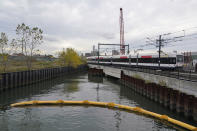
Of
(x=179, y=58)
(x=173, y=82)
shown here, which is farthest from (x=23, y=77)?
(x=179, y=58)

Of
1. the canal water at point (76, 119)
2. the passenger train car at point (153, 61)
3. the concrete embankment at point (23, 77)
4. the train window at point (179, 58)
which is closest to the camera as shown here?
the canal water at point (76, 119)

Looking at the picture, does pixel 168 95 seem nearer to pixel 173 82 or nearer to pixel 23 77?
pixel 173 82

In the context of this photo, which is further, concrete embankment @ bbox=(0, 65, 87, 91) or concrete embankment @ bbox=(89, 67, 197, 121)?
concrete embankment @ bbox=(0, 65, 87, 91)

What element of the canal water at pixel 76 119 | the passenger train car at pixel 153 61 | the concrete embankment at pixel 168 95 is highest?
the passenger train car at pixel 153 61

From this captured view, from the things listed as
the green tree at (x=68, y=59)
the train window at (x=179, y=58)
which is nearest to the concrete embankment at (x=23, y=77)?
the green tree at (x=68, y=59)

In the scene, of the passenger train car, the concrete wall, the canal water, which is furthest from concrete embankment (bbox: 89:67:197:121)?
the passenger train car

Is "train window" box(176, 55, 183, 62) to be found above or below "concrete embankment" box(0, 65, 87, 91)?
above

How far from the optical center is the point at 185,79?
1839 centimetres

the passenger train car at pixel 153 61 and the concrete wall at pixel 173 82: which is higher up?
the passenger train car at pixel 153 61

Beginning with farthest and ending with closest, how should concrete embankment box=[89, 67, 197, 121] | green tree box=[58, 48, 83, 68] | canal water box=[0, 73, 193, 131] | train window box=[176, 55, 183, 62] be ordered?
1. green tree box=[58, 48, 83, 68]
2. train window box=[176, 55, 183, 62]
3. concrete embankment box=[89, 67, 197, 121]
4. canal water box=[0, 73, 193, 131]

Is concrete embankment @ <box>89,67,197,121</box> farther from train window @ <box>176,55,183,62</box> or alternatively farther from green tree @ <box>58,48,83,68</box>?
green tree @ <box>58,48,83,68</box>

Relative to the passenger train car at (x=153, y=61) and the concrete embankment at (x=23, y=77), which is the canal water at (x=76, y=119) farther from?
the passenger train car at (x=153, y=61)

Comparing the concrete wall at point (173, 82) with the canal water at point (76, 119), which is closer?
the canal water at point (76, 119)

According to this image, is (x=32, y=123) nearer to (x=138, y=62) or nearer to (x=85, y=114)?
(x=85, y=114)
